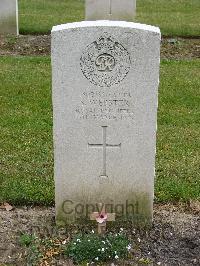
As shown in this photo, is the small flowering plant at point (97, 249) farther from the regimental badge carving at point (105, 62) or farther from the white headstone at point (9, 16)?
the white headstone at point (9, 16)

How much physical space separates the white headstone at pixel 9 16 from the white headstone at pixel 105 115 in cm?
764

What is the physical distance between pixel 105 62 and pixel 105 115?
0.39 metres

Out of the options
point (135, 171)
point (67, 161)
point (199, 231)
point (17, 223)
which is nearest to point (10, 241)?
point (17, 223)

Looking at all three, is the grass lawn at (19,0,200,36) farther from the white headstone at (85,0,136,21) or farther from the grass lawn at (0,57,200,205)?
the grass lawn at (0,57,200,205)

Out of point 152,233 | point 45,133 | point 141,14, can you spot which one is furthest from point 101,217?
point 141,14

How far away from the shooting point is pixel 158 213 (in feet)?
16.1

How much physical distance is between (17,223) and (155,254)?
1.16m

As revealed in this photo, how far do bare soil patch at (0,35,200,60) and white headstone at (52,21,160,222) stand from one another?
246 inches

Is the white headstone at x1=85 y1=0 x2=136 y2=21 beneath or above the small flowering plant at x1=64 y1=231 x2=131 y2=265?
above

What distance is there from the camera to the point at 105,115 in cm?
426

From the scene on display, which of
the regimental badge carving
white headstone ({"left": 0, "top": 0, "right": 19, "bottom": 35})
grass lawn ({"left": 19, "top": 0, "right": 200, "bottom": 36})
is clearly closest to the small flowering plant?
the regimental badge carving

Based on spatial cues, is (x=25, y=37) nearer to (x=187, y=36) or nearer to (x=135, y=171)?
(x=187, y=36)

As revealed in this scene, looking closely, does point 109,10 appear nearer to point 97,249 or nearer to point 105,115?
point 105,115

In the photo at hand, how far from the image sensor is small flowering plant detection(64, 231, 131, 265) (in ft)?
13.6
